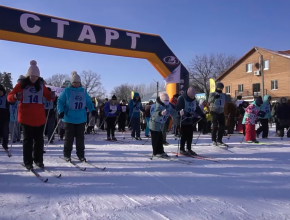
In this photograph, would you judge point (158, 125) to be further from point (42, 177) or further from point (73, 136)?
point (42, 177)

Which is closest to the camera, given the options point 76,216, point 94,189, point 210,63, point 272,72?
point 76,216

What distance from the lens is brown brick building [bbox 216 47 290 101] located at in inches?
1460

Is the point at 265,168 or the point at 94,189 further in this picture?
the point at 265,168

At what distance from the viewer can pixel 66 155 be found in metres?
5.43

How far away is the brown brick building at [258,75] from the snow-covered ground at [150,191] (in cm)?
3637

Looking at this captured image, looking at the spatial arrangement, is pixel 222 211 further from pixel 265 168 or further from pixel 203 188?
pixel 265 168

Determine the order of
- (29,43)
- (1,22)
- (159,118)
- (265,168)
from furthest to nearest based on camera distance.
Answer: (29,43) → (1,22) → (159,118) → (265,168)

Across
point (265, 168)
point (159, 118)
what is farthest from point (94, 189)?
point (265, 168)

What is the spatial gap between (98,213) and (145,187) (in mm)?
1060

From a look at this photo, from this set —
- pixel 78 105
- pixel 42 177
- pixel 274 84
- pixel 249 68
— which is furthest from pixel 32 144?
pixel 249 68

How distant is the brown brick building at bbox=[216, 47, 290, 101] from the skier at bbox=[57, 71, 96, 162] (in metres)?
37.2

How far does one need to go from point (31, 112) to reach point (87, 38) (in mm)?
7713

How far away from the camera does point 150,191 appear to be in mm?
3527

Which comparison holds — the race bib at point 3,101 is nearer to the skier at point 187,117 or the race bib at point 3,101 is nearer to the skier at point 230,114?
the skier at point 187,117
